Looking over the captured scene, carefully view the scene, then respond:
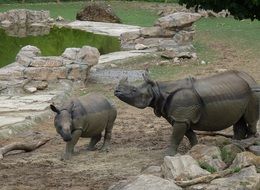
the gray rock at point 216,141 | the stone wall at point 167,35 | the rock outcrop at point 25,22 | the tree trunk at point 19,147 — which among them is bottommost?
the rock outcrop at point 25,22

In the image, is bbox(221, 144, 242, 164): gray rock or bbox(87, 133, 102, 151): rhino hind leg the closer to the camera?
bbox(221, 144, 242, 164): gray rock

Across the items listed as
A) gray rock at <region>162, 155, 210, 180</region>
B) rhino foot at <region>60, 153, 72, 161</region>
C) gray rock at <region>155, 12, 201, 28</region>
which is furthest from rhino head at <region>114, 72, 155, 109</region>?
gray rock at <region>155, 12, 201, 28</region>

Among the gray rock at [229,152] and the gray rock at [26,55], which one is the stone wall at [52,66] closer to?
the gray rock at [26,55]

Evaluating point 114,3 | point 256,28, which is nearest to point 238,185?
point 256,28

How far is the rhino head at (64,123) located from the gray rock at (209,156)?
1.66 metres

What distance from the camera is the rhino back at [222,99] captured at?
838 centimetres

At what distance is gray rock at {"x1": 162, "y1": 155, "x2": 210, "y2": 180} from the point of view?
734cm

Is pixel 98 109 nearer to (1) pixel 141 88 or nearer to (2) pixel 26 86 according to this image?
(1) pixel 141 88

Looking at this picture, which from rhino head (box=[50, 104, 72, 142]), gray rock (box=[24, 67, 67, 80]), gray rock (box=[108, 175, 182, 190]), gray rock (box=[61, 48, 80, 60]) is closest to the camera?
gray rock (box=[108, 175, 182, 190])

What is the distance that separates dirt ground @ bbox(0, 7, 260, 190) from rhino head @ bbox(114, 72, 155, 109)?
0.77 m

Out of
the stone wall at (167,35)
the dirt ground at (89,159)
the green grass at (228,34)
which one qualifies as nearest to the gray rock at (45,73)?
the dirt ground at (89,159)

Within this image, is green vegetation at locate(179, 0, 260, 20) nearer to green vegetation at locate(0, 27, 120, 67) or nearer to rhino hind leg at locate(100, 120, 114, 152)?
rhino hind leg at locate(100, 120, 114, 152)

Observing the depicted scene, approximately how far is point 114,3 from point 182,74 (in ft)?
60.6

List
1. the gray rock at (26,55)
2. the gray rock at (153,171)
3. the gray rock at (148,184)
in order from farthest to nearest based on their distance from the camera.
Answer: the gray rock at (26,55)
the gray rock at (153,171)
the gray rock at (148,184)
